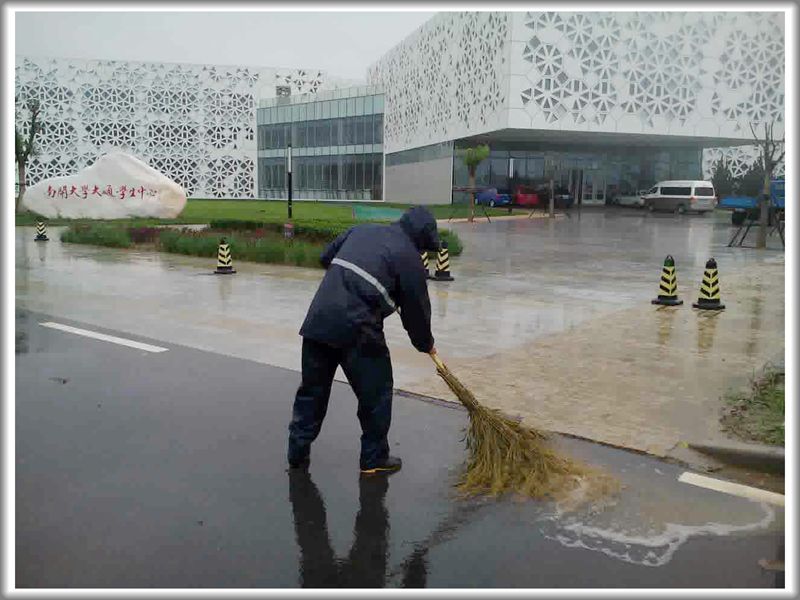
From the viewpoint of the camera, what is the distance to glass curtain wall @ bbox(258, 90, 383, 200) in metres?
58.7

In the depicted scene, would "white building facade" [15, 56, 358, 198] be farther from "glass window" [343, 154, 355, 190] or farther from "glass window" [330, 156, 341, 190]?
"glass window" [343, 154, 355, 190]

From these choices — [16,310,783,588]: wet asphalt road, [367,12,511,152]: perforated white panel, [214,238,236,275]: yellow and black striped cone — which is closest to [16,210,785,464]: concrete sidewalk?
[214,238,236,275]: yellow and black striped cone

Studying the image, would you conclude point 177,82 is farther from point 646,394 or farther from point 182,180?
point 646,394

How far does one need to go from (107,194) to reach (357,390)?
2967cm

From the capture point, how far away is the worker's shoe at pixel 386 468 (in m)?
4.36

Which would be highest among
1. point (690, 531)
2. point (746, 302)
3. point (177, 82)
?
point (177, 82)

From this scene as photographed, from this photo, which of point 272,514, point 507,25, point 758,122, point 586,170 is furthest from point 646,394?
point 586,170

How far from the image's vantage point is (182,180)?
2680 inches

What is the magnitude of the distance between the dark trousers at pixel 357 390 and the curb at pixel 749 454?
210cm

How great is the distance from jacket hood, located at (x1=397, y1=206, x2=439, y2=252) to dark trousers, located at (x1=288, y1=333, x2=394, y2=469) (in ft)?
1.95

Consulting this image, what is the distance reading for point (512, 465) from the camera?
427cm

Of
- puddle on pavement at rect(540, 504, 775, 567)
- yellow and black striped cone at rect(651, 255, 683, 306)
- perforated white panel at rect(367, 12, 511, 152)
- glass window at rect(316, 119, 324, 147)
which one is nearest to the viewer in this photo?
puddle on pavement at rect(540, 504, 775, 567)

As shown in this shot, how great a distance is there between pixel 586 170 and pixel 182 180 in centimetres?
3693

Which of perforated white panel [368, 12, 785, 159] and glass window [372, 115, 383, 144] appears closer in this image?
perforated white panel [368, 12, 785, 159]
